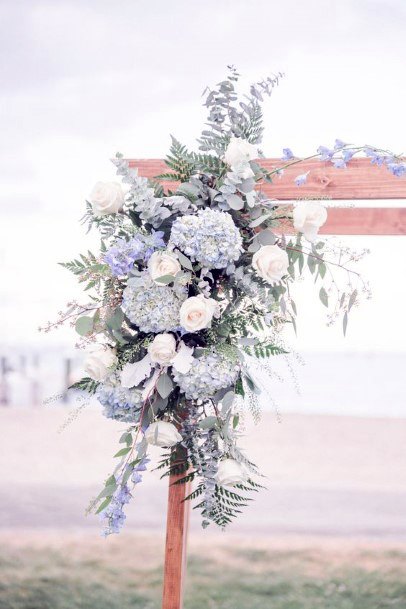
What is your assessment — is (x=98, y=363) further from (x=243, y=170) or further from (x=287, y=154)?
(x=287, y=154)

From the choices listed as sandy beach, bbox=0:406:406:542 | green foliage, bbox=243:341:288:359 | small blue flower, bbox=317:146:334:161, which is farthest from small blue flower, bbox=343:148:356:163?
sandy beach, bbox=0:406:406:542

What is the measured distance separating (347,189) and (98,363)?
0.61 metres

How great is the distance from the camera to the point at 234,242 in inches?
50.6

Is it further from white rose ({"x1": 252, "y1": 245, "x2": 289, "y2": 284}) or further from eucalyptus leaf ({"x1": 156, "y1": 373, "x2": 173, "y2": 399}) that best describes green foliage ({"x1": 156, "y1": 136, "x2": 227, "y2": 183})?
eucalyptus leaf ({"x1": 156, "y1": 373, "x2": 173, "y2": 399})

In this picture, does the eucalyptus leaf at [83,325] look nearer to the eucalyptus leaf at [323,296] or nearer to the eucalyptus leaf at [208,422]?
the eucalyptus leaf at [208,422]

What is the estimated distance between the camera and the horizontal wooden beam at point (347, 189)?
1.50 m

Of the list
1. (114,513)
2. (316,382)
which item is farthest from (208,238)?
(316,382)

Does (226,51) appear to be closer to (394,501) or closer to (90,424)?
(394,501)

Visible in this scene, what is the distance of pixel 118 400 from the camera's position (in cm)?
132

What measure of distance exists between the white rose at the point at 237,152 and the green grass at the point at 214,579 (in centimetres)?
258

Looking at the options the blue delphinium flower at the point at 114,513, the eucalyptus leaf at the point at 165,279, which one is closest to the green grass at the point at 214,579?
the blue delphinium flower at the point at 114,513

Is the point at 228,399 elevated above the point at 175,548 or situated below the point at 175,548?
above

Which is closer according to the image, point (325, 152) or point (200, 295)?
point (200, 295)

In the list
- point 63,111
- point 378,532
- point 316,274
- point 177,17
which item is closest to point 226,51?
point 177,17
